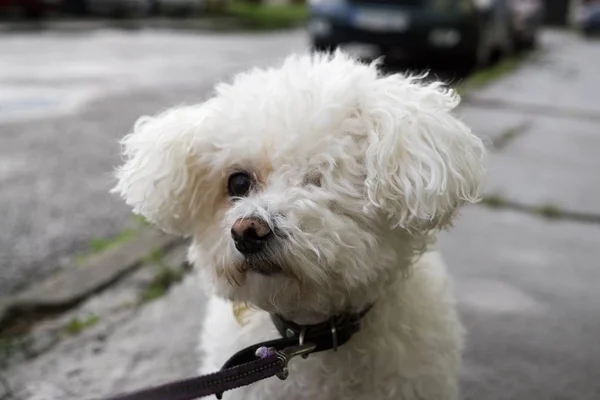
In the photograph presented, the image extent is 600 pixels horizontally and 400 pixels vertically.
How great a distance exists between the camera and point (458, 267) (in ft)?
13.7

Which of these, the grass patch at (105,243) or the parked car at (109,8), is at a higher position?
the grass patch at (105,243)

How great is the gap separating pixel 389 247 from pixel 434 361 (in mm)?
434

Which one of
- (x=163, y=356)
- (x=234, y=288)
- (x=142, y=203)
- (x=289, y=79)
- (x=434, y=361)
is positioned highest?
(x=289, y=79)

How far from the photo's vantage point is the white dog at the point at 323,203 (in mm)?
1934

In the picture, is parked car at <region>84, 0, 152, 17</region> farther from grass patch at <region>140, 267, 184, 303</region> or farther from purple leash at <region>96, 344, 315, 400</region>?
purple leash at <region>96, 344, 315, 400</region>

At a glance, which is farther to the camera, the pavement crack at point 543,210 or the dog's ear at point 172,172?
the pavement crack at point 543,210

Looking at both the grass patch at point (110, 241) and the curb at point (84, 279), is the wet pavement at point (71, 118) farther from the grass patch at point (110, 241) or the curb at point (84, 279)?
the curb at point (84, 279)

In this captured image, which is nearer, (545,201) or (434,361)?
(434,361)

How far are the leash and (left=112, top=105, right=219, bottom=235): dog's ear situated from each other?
46cm

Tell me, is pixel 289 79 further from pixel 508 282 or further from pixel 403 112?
pixel 508 282

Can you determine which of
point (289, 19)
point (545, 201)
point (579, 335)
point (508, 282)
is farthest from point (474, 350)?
point (289, 19)

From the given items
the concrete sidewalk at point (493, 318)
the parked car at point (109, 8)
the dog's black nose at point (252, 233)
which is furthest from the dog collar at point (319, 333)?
the parked car at point (109, 8)

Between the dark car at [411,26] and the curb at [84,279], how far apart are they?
7.26 meters

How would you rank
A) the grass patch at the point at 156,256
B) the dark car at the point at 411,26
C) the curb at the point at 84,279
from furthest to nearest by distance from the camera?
the dark car at the point at 411,26
the grass patch at the point at 156,256
the curb at the point at 84,279
